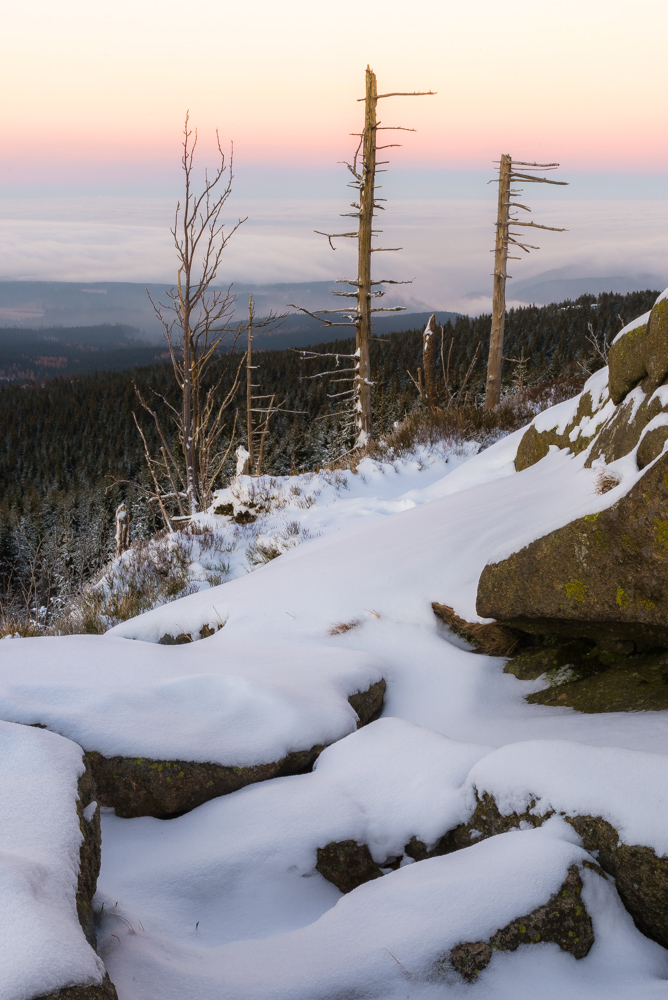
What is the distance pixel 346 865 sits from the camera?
2.07 m

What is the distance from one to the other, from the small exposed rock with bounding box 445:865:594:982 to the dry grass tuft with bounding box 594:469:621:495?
1.95m

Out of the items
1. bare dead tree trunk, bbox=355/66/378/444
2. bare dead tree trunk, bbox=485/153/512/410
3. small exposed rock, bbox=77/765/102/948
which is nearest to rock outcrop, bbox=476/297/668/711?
small exposed rock, bbox=77/765/102/948

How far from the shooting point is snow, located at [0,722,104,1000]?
112 cm

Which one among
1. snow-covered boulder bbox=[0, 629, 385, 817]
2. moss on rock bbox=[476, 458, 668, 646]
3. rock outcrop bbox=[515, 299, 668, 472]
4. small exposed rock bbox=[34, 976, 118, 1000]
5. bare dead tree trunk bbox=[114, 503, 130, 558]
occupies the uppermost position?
rock outcrop bbox=[515, 299, 668, 472]

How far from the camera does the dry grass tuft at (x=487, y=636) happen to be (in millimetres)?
3258

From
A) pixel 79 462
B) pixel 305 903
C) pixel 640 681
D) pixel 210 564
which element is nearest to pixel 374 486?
pixel 210 564

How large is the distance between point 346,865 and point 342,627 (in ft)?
5.26

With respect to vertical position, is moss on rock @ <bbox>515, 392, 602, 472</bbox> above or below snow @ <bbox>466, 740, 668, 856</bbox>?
above

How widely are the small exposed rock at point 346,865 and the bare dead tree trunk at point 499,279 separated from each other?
13.0 m

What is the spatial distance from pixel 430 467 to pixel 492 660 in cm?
659

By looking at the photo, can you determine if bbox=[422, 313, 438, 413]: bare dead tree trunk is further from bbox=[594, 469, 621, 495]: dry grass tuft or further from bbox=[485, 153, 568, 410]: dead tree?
bbox=[594, 469, 621, 495]: dry grass tuft

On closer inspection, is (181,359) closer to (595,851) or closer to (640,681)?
(640,681)

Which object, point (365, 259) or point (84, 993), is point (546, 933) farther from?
point (365, 259)

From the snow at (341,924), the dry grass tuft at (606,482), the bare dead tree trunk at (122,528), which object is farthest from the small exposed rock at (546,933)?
the bare dead tree trunk at (122,528)
